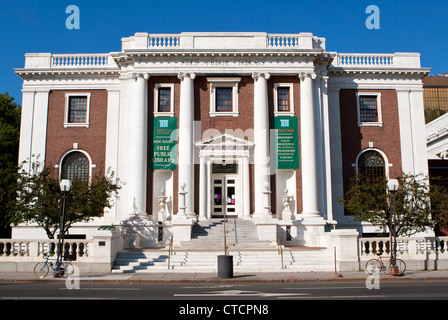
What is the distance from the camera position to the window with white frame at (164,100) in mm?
33688

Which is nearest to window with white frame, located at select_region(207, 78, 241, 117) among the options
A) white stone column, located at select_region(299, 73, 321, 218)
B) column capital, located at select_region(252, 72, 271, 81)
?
column capital, located at select_region(252, 72, 271, 81)

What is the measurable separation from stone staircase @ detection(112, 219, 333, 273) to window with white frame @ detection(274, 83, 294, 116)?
34.0 ft

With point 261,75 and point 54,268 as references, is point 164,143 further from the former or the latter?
point 54,268

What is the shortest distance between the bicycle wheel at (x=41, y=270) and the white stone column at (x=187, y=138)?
11.6 m

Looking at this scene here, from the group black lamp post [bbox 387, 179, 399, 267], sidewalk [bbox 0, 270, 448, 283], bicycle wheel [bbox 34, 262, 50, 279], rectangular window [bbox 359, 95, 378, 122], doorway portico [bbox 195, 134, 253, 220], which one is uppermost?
rectangular window [bbox 359, 95, 378, 122]

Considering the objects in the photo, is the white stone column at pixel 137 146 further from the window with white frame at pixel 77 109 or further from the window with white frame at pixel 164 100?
the window with white frame at pixel 77 109

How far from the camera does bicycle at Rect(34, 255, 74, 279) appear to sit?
66.6 ft

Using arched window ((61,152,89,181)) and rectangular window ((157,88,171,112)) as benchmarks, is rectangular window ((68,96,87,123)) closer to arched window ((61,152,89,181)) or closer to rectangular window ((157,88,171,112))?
arched window ((61,152,89,181))

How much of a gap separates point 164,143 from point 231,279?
615 inches

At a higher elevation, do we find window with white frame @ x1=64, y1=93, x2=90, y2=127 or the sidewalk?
window with white frame @ x1=64, y1=93, x2=90, y2=127

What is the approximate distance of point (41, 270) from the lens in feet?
68.7

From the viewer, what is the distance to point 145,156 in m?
32.7

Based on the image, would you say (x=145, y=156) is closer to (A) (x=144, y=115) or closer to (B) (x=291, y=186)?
(A) (x=144, y=115)

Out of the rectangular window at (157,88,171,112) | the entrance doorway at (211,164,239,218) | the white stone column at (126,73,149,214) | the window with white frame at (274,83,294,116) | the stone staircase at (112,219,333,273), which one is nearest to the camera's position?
the stone staircase at (112,219,333,273)
